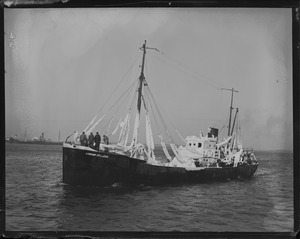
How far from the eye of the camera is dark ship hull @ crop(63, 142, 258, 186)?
262cm

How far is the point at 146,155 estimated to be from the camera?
2639mm

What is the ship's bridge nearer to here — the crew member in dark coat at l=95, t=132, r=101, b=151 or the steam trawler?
the steam trawler

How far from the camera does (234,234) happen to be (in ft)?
8.49

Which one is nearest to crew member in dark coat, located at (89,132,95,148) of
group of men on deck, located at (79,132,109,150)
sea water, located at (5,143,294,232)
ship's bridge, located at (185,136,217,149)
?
group of men on deck, located at (79,132,109,150)

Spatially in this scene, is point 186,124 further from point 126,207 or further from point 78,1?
point 78,1

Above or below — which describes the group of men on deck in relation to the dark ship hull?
above

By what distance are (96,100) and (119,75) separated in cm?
21

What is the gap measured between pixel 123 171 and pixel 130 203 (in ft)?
0.65

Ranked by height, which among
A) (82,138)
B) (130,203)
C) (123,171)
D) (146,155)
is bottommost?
(130,203)

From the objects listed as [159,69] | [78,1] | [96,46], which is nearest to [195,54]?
[159,69]

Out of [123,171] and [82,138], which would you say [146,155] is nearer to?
[123,171]

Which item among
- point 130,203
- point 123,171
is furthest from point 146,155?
point 130,203

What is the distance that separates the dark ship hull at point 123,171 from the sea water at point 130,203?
52mm

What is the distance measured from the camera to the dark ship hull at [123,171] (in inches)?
103
